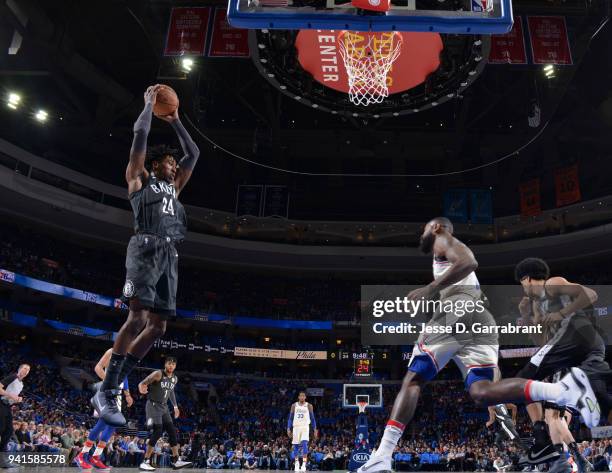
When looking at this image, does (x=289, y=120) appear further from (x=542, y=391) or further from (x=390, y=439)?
(x=542, y=391)

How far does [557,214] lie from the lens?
109 feet

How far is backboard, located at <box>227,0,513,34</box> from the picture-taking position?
737 cm

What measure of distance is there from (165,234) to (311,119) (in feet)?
73.5

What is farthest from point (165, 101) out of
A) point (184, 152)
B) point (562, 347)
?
point (562, 347)

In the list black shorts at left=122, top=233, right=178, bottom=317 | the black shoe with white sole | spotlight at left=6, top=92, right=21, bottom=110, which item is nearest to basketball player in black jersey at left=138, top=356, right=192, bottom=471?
the black shoe with white sole

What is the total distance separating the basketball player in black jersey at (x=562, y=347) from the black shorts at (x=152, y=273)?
3.60 metres

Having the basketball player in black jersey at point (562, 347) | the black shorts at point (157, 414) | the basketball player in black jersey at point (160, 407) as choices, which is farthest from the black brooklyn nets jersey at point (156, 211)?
the black shorts at point (157, 414)

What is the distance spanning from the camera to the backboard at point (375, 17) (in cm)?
737

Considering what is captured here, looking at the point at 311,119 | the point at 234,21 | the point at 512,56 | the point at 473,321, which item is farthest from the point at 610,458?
the point at 311,119

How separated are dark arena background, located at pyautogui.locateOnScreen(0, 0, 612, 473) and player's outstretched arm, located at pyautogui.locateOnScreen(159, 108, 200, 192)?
0.15ft

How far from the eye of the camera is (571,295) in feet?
20.0

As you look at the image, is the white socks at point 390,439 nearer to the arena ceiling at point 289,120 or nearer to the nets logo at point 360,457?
the nets logo at point 360,457

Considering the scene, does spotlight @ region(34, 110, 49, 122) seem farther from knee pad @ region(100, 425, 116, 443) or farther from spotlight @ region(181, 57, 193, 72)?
knee pad @ region(100, 425, 116, 443)

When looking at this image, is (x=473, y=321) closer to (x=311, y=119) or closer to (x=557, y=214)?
(x=311, y=119)
